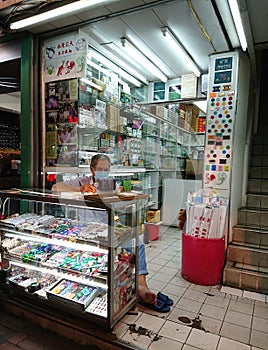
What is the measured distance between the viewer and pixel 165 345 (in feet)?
6.28

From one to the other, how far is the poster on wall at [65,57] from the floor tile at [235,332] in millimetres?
2859

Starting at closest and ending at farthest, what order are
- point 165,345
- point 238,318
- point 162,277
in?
point 165,345 → point 238,318 → point 162,277

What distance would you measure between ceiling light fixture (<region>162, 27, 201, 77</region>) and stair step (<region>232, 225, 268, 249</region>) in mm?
2451

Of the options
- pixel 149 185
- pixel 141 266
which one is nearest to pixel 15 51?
pixel 141 266

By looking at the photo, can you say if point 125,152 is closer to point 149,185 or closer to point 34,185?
point 149,185

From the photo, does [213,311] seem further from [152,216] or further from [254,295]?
[152,216]

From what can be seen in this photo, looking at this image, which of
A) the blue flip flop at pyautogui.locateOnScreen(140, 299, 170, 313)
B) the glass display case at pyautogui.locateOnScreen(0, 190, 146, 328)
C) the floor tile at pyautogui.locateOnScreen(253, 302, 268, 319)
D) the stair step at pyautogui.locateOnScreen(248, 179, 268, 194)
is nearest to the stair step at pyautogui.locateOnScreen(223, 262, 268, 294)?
the floor tile at pyautogui.locateOnScreen(253, 302, 268, 319)

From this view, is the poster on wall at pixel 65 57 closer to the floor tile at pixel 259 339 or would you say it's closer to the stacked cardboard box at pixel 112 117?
the stacked cardboard box at pixel 112 117

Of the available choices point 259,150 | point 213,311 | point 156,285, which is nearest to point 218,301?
point 213,311

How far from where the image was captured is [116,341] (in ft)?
6.34

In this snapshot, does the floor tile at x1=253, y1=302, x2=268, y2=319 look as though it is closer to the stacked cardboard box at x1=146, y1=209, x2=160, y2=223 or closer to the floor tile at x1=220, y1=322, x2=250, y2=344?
the floor tile at x1=220, y1=322, x2=250, y2=344

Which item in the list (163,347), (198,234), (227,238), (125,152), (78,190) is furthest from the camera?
(125,152)

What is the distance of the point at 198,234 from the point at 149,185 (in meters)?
2.55

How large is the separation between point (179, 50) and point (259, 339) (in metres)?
3.34
